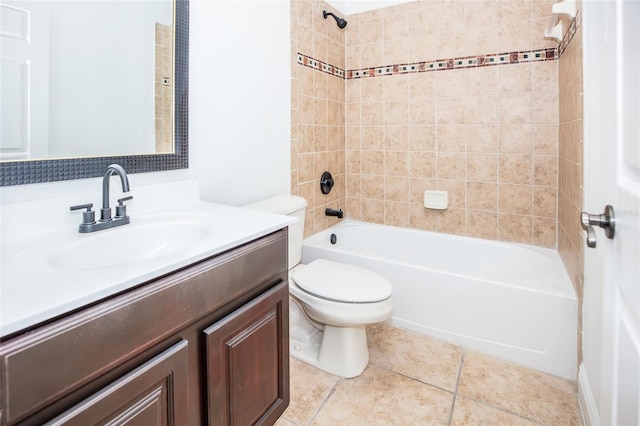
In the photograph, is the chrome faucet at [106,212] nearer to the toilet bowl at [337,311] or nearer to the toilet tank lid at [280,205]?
the toilet tank lid at [280,205]

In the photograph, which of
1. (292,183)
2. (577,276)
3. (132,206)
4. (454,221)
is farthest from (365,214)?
(132,206)

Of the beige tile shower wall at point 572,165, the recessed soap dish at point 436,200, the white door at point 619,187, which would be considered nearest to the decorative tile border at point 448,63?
the beige tile shower wall at point 572,165

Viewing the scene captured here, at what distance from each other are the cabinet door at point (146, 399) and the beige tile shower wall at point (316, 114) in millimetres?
1512

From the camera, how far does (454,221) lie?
2549 mm

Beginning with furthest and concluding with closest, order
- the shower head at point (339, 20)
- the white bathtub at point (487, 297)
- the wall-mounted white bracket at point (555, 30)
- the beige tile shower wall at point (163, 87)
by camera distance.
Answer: the shower head at point (339, 20) → the wall-mounted white bracket at point (555, 30) → the white bathtub at point (487, 297) → the beige tile shower wall at point (163, 87)

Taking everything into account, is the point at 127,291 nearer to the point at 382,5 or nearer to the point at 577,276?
the point at 577,276

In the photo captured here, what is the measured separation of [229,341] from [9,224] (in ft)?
2.27

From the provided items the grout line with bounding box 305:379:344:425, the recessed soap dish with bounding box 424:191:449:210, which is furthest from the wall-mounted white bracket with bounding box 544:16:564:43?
the grout line with bounding box 305:379:344:425

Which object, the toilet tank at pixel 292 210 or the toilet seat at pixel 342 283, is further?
the toilet tank at pixel 292 210

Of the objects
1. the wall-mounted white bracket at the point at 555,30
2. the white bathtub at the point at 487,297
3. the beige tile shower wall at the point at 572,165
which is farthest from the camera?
the wall-mounted white bracket at the point at 555,30

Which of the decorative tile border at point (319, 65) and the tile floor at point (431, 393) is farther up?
the decorative tile border at point (319, 65)

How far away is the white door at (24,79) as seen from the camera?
1.00 metres

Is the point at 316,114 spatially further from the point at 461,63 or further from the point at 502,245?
the point at 502,245

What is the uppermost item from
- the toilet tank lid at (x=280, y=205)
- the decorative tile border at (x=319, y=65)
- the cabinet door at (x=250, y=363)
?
the decorative tile border at (x=319, y=65)
